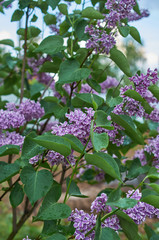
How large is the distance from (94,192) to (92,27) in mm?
2481

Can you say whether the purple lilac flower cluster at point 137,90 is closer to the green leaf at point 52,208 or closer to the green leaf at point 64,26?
the green leaf at point 52,208

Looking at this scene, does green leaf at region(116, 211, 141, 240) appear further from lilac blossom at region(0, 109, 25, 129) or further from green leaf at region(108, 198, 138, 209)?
lilac blossom at region(0, 109, 25, 129)

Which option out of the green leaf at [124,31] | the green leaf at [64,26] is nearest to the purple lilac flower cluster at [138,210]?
the green leaf at [124,31]

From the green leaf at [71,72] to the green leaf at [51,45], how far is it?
51 mm

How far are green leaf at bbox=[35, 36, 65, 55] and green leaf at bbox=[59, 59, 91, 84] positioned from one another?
0.05 meters

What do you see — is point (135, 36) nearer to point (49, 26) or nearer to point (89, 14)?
point (89, 14)

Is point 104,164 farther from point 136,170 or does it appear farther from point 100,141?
point 136,170

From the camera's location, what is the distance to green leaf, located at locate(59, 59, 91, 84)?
84cm

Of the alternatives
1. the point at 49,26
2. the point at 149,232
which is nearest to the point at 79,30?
the point at 49,26

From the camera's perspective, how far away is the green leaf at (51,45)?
2.97ft

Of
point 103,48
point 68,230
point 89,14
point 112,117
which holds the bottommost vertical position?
point 68,230

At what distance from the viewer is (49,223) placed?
75cm

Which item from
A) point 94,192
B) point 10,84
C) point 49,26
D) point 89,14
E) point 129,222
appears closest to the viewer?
point 129,222

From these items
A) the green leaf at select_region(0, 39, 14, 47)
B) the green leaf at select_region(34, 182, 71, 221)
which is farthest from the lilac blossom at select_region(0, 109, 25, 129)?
the green leaf at select_region(0, 39, 14, 47)
